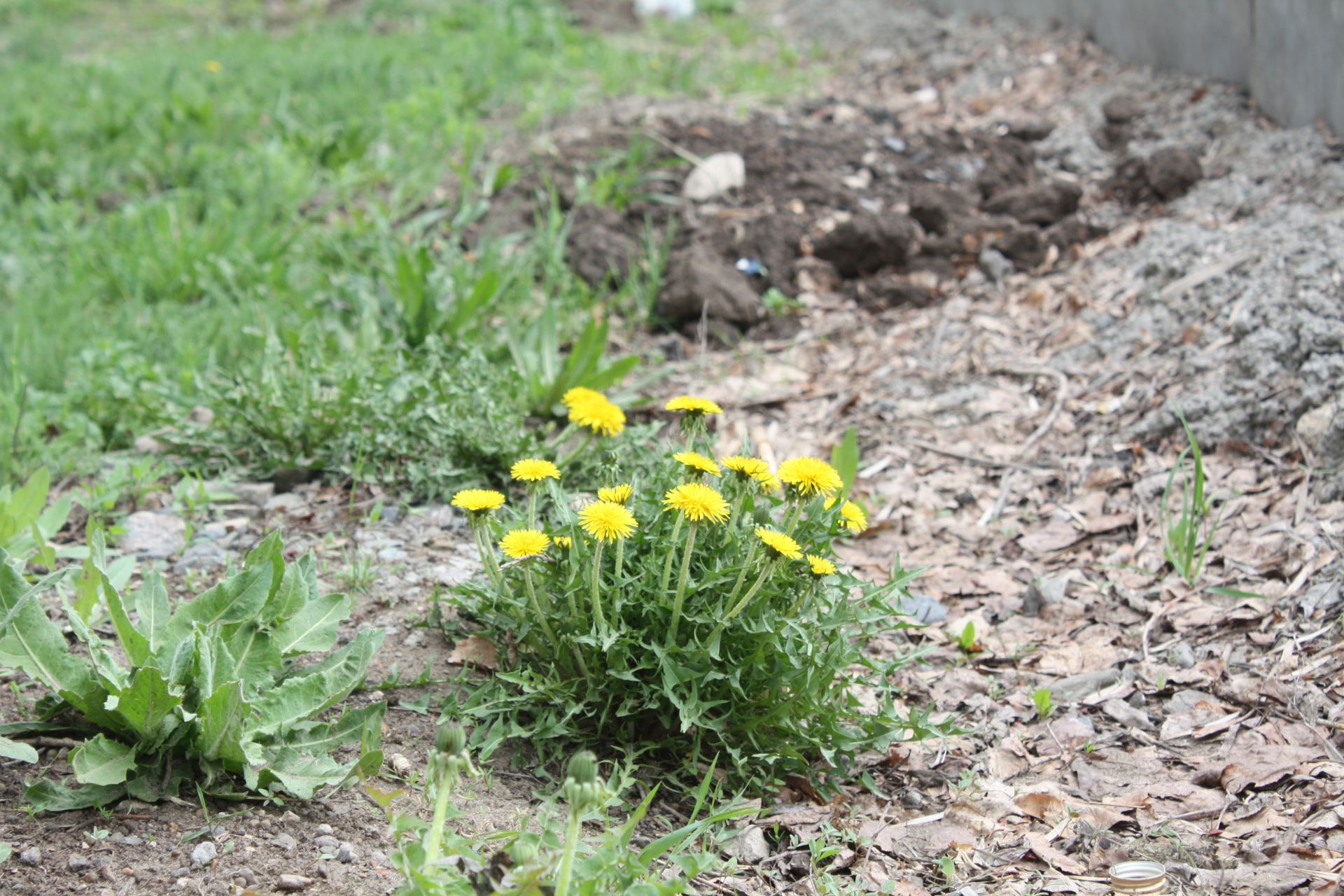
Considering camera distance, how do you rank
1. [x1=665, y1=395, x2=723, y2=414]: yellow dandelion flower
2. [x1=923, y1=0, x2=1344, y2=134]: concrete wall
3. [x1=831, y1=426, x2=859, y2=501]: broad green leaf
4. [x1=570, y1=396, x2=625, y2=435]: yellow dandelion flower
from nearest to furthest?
[x1=665, y1=395, x2=723, y2=414]: yellow dandelion flower
[x1=570, y1=396, x2=625, y2=435]: yellow dandelion flower
[x1=831, y1=426, x2=859, y2=501]: broad green leaf
[x1=923, y1=0, x2=1344, y2=134]: concrete wall

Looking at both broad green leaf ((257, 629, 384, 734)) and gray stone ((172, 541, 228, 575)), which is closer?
broad green leaf ((257, 629, 384, 734))

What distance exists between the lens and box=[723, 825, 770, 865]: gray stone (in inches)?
74.9

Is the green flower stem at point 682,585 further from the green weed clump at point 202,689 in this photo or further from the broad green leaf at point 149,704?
the broad green leaf at point 149,704

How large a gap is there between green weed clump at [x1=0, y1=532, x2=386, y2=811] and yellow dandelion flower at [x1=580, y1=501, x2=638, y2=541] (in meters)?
0.49

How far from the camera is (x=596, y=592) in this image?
185 centimetres

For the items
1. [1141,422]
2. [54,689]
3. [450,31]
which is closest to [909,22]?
[450,31]

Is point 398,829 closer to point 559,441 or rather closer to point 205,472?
point 559,441

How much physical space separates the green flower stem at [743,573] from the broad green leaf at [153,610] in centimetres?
102


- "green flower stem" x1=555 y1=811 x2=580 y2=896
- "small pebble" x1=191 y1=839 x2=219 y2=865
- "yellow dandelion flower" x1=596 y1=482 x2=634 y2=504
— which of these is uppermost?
"yellow dandelion flower" x1=596 y1=482 x2=634 y2=504

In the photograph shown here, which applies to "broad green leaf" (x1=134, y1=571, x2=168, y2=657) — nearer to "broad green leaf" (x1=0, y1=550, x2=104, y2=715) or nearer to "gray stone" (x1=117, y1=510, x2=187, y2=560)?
"broad green leaf" (x1=0, y1=550, x2=104, y2=715)

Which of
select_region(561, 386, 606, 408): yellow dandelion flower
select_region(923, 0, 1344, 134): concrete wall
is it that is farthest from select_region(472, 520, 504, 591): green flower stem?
select_region(923, 0, 1344, 134): concrete wall

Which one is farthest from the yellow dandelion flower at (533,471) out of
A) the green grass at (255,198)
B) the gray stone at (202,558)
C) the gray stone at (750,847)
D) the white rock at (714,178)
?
the white rock at (714,178)

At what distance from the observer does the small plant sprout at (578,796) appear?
130 centimetres

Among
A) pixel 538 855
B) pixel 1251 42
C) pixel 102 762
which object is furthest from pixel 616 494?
pixel 1251 42
